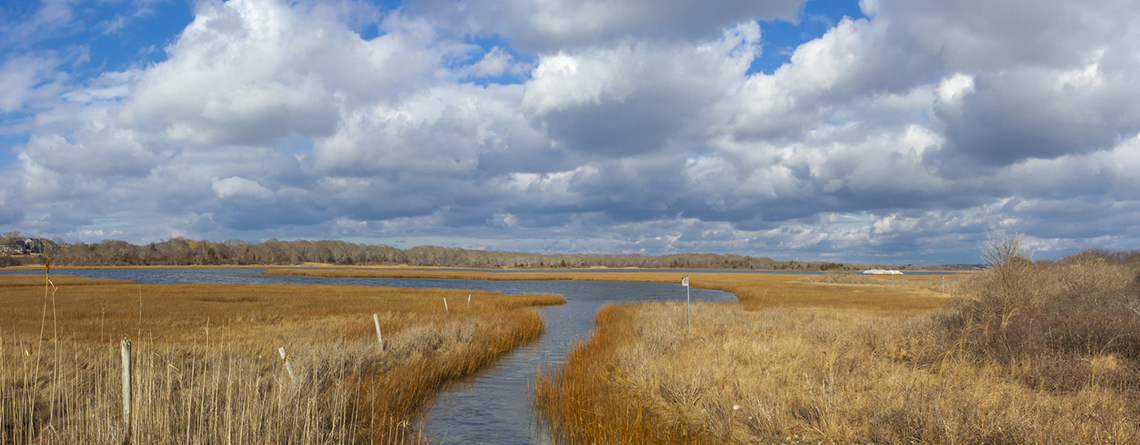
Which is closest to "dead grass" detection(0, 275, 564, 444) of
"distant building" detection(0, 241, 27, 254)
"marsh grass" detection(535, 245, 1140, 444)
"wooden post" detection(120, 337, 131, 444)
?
"wooden post" detection(120, 337, 131, 444)

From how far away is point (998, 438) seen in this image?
7.03 m

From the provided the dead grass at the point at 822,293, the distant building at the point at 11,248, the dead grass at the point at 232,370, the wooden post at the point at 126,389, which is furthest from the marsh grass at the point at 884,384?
the dead grass at the point at 822,293

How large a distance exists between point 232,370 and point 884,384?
13025mm

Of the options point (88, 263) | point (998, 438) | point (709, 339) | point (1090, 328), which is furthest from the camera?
point (88, 263)

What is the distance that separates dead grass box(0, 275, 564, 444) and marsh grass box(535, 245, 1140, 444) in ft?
12.3

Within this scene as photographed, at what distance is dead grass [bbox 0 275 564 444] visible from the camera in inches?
276

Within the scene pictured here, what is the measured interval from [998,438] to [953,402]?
1.73 meters

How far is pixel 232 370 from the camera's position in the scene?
35.2 feet

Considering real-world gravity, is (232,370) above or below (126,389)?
below

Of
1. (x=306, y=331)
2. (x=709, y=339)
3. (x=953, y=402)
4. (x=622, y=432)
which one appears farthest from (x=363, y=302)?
(x=953, y=402)

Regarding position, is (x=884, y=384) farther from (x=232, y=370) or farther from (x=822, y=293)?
(x=822, y=293)

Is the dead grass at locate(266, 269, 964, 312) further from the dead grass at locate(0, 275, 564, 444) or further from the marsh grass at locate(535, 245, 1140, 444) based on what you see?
the dead grass at locate(0, 275, 564, 444)

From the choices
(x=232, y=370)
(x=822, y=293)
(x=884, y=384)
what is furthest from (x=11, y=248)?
(x=822, y=293)

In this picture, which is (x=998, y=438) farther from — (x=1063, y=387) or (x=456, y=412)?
(x=456, y=412)
